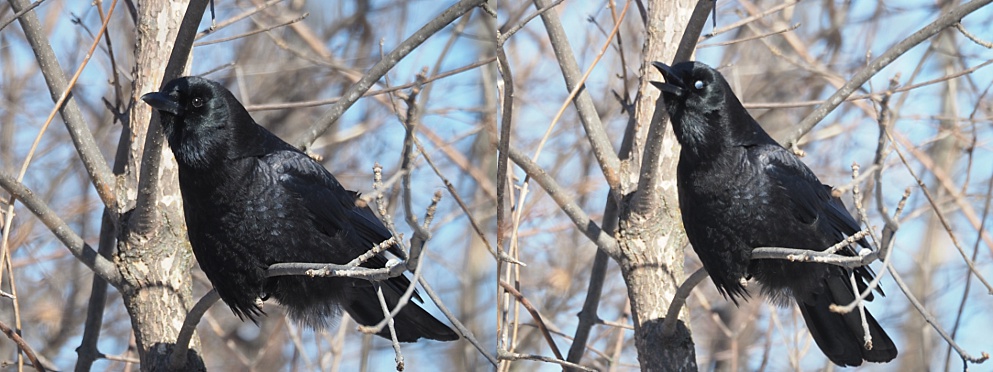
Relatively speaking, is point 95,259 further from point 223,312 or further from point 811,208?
point 223,312

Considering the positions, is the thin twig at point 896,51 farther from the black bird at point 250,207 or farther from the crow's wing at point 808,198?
the black bird at point 250,207

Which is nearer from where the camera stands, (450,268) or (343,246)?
(343,246)

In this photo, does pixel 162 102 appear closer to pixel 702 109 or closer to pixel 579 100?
pixel 579 100

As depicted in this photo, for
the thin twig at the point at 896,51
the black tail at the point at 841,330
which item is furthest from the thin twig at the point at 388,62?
the black tail at the point at 841,330

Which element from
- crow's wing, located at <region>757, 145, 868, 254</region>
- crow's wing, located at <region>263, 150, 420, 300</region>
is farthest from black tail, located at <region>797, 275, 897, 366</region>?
crow's wing, located at <region>263, 150, 420, 300</region>

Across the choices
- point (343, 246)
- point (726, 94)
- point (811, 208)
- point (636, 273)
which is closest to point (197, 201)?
point (343, 246)

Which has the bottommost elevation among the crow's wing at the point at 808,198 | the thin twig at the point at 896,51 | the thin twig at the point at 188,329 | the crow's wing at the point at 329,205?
the thin twig at the point at 188,329

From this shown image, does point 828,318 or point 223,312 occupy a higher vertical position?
point 223,312

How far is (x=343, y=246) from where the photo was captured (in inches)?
160

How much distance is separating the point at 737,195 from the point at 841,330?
948mm

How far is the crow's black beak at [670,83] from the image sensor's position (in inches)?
162

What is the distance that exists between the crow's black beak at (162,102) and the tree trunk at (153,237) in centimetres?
43

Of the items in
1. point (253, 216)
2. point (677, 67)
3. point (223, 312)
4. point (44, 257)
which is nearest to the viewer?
point (253, 216)

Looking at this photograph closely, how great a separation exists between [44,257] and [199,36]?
4.49 m
